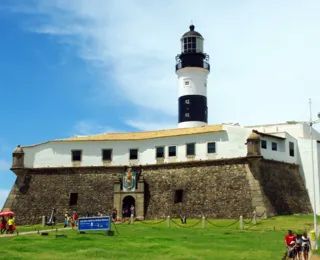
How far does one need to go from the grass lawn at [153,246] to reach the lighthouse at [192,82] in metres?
26.2

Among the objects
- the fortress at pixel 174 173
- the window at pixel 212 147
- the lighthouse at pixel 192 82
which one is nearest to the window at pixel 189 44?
the lighthouse at pixel 192 82

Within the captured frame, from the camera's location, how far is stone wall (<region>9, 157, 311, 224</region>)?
46.9 meters

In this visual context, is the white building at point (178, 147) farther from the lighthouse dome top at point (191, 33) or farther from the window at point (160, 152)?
the lighthouse dome top at point (191, 33)

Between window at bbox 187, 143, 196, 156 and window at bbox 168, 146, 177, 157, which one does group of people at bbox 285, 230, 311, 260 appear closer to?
window at bbox 187, 143, 196, 156

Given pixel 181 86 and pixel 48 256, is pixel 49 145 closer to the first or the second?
pixel 181 86

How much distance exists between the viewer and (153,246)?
27.8 meters

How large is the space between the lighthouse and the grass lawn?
26241 millimetres

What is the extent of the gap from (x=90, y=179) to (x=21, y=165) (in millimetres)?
7975

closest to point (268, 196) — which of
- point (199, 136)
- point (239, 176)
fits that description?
point (239, 176)

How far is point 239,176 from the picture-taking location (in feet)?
156

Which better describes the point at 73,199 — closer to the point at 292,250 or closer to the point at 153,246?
the point at 153,246

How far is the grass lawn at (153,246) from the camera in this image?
24688 mm

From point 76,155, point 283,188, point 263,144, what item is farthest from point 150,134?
point 283,188

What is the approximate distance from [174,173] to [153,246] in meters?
23.9
